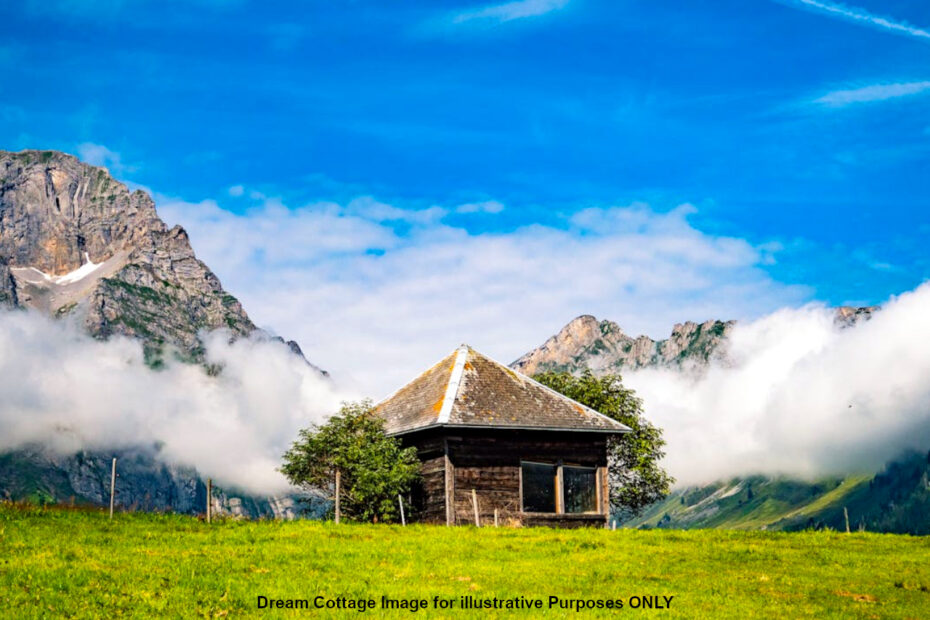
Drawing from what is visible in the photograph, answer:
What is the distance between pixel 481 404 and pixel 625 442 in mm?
16512

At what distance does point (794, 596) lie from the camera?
2078 cm

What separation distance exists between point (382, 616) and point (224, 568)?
5.28 metres

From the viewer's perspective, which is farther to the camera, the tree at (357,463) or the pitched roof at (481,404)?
the pitched roof at (481,404)

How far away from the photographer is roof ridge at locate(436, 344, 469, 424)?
38.3 meters

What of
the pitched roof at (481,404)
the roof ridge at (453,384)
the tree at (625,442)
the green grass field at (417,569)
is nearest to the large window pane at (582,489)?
the pitched roof at (481,404)

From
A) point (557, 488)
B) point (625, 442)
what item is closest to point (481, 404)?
point (557, 488)

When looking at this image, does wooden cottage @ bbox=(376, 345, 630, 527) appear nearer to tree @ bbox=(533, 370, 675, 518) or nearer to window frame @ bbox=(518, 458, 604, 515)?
window frame @ bbox=(518, 458, 604, 515)

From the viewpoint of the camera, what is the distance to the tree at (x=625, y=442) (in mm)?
53750

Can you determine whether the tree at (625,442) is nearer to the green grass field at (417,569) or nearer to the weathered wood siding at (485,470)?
the weathered wood siding at (485,470)

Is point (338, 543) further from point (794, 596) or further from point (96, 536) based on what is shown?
point (794, 596)

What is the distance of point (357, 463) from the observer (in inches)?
1500

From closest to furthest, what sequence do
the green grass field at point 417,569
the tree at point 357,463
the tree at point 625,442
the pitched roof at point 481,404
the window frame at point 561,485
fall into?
the green grass field at point 417,569 < the tree at point 357,463 < the pitched roof at point 481,404 < the window frame at point 561,485 < the tree at point 625,442

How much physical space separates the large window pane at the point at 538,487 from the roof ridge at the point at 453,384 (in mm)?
4340

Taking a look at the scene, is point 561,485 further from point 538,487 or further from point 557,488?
point 538,487
